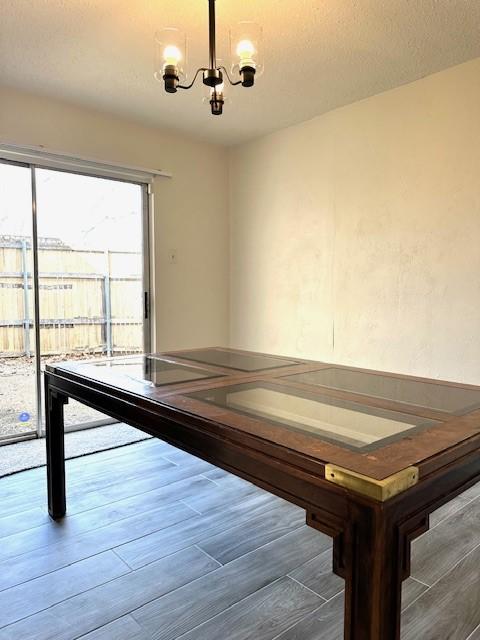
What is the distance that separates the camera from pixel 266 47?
94.2 inches

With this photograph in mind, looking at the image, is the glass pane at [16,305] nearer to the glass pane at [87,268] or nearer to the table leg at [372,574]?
the glass pane at [87,268]

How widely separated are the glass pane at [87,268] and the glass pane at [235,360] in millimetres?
1410

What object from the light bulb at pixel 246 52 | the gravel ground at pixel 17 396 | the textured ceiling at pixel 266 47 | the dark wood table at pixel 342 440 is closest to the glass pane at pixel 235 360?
the dark wood table at pixel 342 440

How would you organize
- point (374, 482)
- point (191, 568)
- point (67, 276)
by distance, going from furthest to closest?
point (67, 276)
point (191, 568)
point (374, 482)

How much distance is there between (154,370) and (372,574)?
1298 mm

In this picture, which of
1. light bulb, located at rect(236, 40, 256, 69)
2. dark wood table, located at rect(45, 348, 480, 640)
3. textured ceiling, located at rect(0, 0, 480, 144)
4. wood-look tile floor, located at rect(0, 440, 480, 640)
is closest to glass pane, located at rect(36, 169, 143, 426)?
textured ceiling, located at rect(0, 0, 480, 144)

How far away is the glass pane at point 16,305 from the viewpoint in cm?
315

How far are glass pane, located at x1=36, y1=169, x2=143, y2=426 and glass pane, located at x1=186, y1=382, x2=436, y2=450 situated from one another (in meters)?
2.30

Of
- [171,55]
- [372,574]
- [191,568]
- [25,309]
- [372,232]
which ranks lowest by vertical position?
[191,568]

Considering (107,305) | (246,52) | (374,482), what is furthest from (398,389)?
(107,305)

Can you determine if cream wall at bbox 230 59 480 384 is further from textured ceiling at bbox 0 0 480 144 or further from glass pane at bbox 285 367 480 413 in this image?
glass pane at bbox 285 367 480 413

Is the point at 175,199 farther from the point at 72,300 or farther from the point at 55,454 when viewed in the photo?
the point at 55,454

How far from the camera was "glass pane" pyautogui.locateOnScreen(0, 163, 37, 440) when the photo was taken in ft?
10.3

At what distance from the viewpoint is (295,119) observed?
3.48 meters
